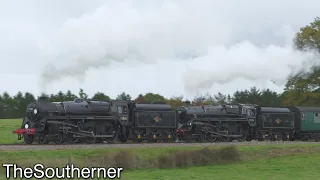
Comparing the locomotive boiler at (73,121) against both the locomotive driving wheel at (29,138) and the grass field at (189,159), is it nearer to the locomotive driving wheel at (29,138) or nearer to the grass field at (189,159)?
the locomotive driving wheel at (29,138)

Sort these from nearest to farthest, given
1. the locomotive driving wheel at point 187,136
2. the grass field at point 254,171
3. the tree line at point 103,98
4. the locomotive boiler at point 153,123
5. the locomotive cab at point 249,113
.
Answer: the grass field at point 254,171 → the locomotive boiler at point 153,123 → the locomotive driving wheel at point 187,136 → the locomotive cab at point 249,113 → the tree line at point 103,98

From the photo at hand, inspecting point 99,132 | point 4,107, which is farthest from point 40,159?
point 4,107

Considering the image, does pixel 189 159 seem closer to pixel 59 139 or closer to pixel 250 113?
pixel 59 139

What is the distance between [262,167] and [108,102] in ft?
38.5

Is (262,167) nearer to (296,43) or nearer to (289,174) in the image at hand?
(289,174)

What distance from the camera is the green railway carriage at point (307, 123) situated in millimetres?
37688

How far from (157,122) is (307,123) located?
13.7 meters

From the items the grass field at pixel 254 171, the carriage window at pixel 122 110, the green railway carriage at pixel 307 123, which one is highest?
the carriage window at pixel 122 110

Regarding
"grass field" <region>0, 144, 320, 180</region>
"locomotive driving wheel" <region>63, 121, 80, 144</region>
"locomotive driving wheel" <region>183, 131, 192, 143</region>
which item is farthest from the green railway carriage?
"locomotive driving wheel" <region>63, 121, 80, 144</region>

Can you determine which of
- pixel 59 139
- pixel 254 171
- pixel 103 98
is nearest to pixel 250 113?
pixel 59 139

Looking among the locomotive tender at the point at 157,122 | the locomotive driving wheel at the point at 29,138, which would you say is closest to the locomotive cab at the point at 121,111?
the locomotive tender at the point at 157,122

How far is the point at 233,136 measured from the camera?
1340 inches

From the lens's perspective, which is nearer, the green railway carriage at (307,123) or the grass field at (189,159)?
the grass field at (189,159)

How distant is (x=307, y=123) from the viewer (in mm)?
37875
